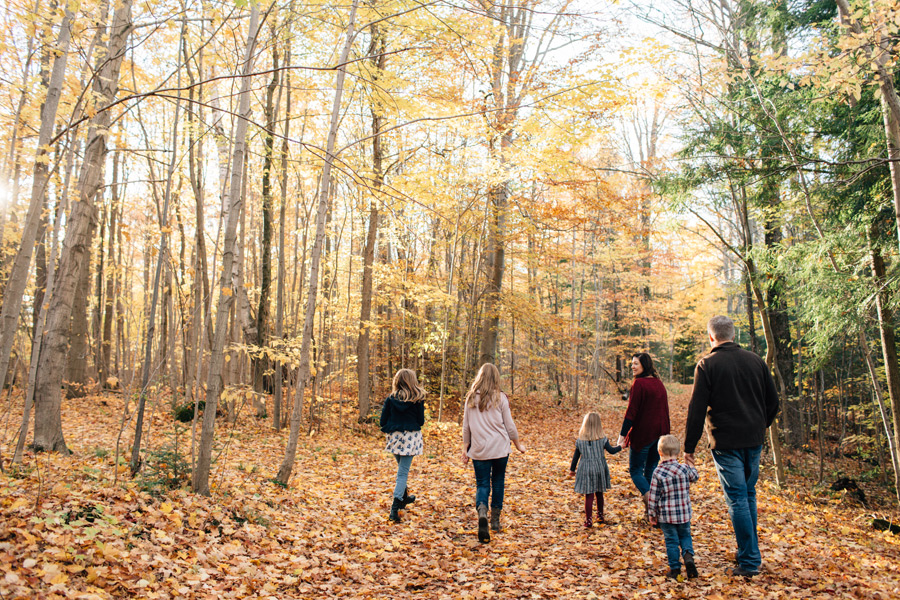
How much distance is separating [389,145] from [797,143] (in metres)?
8.34

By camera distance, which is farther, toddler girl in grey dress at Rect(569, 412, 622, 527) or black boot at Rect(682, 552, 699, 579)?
toddler girl in grey dress at Rect(569, 412, 622, 527)

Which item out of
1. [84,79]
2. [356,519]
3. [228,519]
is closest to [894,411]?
[356,519]

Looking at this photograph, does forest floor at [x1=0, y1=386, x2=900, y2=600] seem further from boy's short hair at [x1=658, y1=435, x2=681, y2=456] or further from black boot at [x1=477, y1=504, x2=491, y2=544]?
boy's short hair at [x1=658, y1=435, x2=681, y2=456]

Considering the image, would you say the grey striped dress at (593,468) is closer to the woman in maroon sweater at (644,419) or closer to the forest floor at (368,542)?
the woman in maroon sweater at (644,419)

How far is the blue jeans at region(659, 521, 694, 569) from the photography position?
12.6 feet

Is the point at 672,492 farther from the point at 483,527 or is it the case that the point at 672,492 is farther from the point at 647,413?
the point at 483,527

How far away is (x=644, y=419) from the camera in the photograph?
16.6 feet

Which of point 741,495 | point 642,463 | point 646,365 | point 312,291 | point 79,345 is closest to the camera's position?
point 741,495

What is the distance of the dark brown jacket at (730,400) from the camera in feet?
12.4

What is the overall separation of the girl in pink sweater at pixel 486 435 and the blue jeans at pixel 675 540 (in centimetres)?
143

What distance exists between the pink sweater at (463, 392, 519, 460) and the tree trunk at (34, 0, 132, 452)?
181 inches

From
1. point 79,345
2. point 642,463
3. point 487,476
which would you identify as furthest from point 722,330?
point 79,345

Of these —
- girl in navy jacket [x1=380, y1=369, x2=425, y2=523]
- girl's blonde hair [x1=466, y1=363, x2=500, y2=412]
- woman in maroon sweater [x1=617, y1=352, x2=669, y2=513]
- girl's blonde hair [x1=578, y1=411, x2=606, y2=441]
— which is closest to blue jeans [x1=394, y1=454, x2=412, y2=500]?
girl in navy jacket [x1=380, y1=369, x2=425, y2=523]

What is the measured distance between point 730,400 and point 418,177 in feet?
22.6
